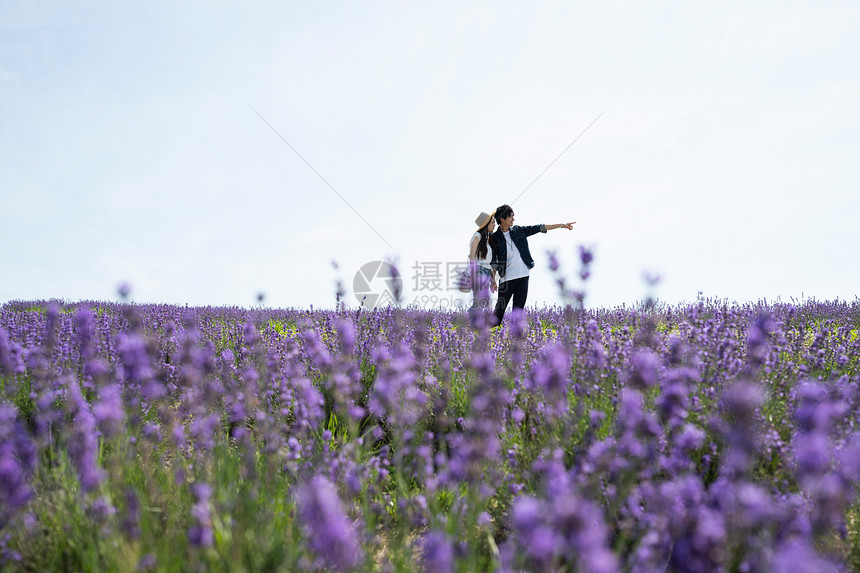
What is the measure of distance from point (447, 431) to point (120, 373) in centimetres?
215

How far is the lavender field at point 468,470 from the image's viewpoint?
138 cm

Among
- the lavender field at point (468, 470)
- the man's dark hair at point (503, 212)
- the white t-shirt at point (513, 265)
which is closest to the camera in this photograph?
the lavender field at point (468, 470)

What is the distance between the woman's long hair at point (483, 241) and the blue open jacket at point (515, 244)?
78mm

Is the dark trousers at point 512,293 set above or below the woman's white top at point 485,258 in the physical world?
below

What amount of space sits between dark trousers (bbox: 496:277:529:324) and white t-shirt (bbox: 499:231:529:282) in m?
0.07

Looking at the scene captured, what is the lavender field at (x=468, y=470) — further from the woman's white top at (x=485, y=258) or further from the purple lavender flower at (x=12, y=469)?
the woman's white top at (x=485, y=258)

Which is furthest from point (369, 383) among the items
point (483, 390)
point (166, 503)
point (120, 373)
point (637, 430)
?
point (637, 430)

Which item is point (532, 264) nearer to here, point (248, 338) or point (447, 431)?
point (447, 431)

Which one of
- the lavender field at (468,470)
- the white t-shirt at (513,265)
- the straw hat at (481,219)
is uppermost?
the straw hat at (481,219)

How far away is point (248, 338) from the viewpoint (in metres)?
3.34

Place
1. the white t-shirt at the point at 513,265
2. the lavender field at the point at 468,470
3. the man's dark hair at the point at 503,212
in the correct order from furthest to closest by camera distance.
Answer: the man's dark hair at the point at 503,212 < the white t-shirt at the point at 513,265 < the lavender field at the point at 468,470

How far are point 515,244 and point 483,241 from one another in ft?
1.36

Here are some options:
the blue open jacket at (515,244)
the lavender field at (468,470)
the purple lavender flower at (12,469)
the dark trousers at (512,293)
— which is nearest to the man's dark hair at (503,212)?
the blue open jacket at (515,244)

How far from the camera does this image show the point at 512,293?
21.5ft
